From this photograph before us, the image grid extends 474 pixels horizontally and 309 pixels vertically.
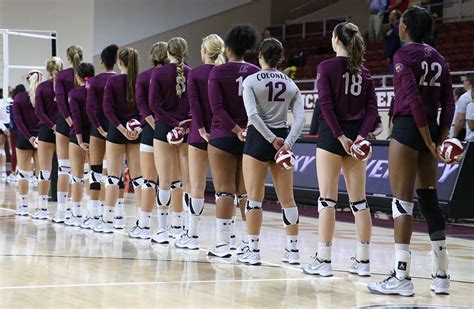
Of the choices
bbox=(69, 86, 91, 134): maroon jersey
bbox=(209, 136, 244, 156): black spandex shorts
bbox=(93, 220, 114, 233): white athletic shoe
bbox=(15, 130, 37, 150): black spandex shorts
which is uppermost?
bbox=(69, 86, 91, 134): maroon jersey

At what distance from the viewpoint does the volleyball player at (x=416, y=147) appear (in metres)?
6.11

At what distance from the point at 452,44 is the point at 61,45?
8.58 meters

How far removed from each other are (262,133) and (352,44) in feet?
3.20

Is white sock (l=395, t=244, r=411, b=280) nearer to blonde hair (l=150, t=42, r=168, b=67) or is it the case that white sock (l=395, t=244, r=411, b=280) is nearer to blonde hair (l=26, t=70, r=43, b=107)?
blonde hair (l=150, t=42, r=168, b=67)

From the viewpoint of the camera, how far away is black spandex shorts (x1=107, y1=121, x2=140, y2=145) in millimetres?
9461

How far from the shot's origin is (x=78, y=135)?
33.0 ft

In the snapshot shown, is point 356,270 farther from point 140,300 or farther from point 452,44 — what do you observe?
point 452,44

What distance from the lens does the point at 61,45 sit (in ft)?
66.2

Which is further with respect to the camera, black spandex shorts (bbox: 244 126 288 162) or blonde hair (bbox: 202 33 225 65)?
blonde hair (bbox: 202 33 225 65)

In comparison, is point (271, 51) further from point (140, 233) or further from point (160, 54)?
point (140, 233)

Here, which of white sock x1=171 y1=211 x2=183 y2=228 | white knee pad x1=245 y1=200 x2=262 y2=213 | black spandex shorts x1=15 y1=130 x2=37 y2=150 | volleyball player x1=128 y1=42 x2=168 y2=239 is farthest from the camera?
black spandex shorts x1=15 y1=130 x2=37 y2=150

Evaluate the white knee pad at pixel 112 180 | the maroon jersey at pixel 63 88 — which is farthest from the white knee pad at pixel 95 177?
the maroon jersey at pixel 63 88

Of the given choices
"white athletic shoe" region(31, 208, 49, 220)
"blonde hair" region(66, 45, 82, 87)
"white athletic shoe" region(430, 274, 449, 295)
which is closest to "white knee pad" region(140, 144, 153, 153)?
"blonde hair" region(66, 45, 82, 87)

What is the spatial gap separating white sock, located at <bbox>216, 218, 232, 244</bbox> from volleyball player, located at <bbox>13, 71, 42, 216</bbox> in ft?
13.5
